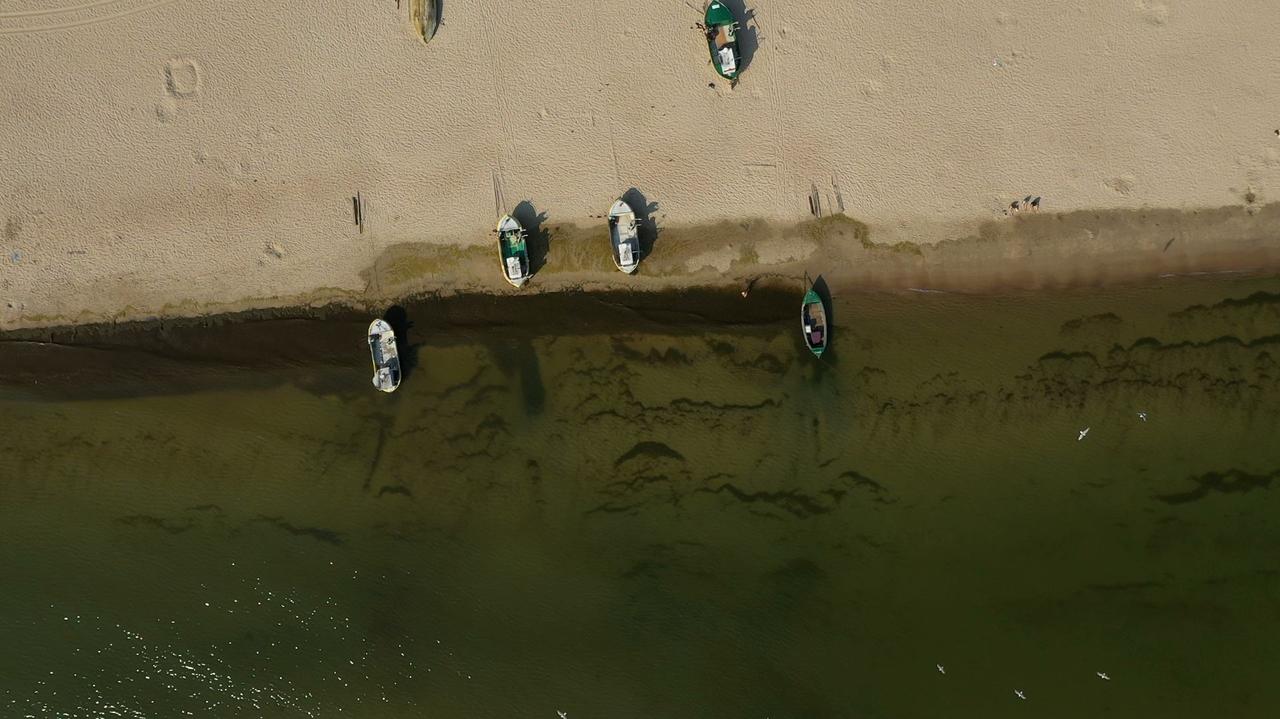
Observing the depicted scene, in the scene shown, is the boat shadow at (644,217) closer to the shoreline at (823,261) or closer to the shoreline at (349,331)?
the shoreline at (823,261)

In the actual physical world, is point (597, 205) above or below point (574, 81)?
below

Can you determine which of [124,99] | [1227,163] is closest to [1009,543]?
[1227,163]

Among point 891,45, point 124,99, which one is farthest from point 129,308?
point 891,45

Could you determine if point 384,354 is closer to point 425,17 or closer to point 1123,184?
point 425,17

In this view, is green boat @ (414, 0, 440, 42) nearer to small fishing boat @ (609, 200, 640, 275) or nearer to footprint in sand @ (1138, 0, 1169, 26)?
small fishing boat @ (609, 200, 640, 275)

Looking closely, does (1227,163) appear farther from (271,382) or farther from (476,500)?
(271,382)

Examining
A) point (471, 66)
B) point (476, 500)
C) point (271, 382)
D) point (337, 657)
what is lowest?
point (337, 657)

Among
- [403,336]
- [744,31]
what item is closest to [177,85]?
[403,336]

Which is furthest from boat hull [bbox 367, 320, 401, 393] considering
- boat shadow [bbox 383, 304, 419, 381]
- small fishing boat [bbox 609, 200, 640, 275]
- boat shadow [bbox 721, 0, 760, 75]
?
boat shadow [bbox 721, 0, 760, 75]
